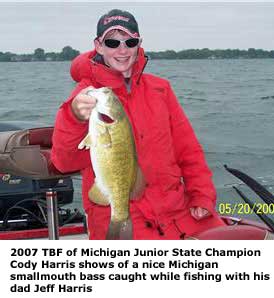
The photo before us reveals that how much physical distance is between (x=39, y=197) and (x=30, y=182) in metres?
0.15

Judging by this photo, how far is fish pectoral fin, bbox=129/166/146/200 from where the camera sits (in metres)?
3.38

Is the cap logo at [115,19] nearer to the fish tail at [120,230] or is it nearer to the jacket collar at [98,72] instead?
the jacket collar at [98,72]

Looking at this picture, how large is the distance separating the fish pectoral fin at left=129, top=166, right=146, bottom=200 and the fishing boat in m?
0.43

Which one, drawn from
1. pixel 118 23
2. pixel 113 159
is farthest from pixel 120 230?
pixel 118 23

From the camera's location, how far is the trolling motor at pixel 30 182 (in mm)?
3957

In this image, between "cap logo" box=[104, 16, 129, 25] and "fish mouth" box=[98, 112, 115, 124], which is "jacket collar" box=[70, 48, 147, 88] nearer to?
"cap logo" box=[104, 16, 129, 25]

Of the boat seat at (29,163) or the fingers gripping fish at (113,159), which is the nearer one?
→ the fingers gripping fish at (113,159)

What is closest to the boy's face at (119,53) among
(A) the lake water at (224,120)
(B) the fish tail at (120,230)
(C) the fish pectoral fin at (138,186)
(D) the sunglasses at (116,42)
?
(D) the sunglasses at (116,42)

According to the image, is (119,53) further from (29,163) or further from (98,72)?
(29,163)

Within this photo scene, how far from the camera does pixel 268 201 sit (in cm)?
429

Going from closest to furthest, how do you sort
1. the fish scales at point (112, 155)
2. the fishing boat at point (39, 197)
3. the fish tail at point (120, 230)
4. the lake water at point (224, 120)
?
1. the fish scales at point (112, 155)
2. the fish tail at point (120, 230)
3. the fishing boat at point (39, 197)
4. the lake water at point (224, 120)

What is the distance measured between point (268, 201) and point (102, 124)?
68.7 inches
